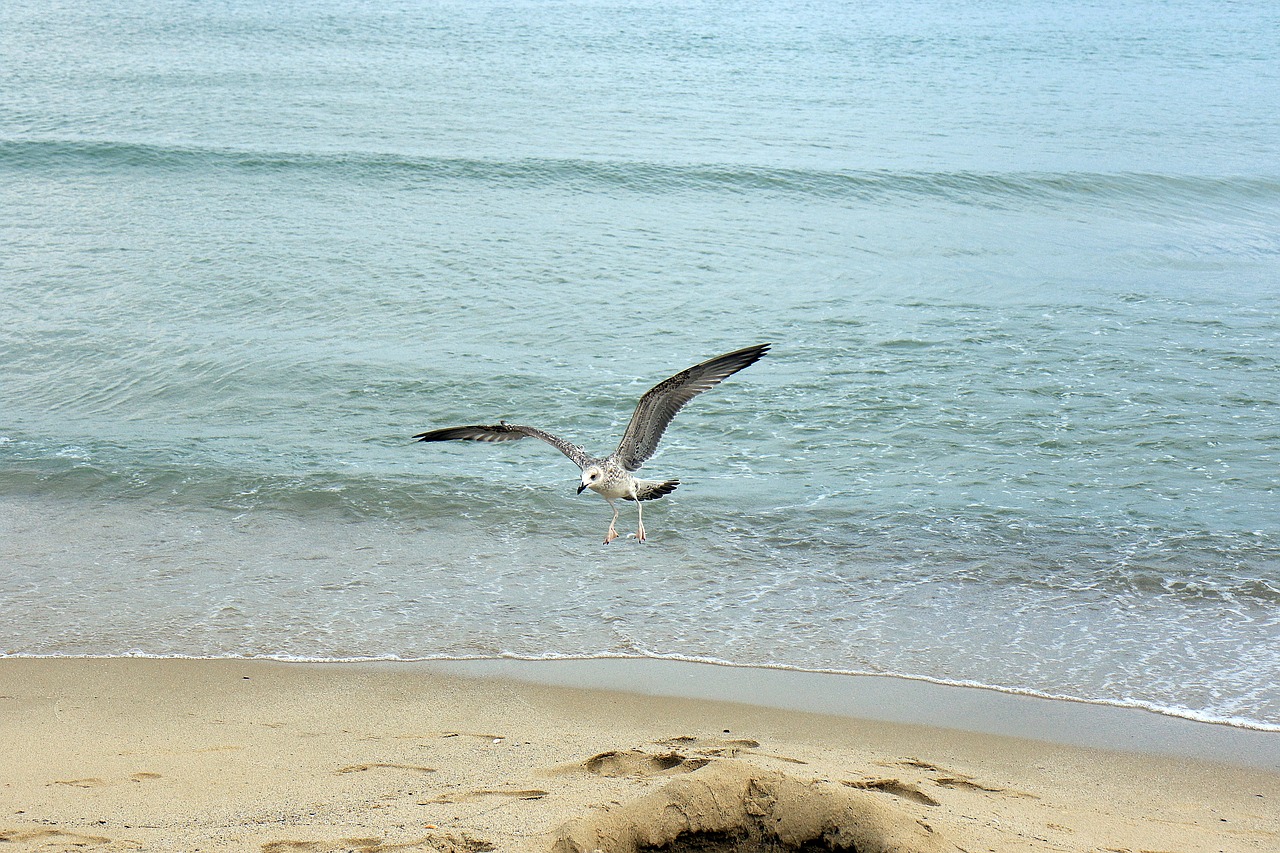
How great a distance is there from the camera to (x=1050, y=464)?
9227 millimetres

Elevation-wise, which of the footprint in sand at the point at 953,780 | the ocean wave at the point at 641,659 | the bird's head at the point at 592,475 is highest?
the bird's head at the point at 592,475

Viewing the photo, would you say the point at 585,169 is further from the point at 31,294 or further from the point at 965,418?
the point at 965,418

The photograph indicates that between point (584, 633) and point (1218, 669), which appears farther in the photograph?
point (584, 633)

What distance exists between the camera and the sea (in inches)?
269

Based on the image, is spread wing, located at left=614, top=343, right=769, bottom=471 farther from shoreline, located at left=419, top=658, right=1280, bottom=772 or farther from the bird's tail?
shoreline, located at left=419, top=658, right=1280, bottom=772

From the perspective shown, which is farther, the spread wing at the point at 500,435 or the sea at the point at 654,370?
the sea at the point at 654,370

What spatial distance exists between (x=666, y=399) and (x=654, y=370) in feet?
17.8

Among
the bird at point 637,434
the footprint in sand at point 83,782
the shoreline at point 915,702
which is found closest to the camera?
the footprint in sand at point 83,782

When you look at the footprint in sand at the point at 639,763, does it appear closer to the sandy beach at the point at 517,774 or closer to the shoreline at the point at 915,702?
the sandy beach at the point at 517,774

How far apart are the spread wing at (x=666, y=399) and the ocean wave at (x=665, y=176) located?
517 inches

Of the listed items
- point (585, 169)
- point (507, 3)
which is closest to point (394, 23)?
point (507, 3)

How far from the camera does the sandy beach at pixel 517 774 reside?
4191 mm

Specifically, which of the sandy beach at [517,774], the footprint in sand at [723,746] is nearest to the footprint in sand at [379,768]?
the sandy beach at [517,774]

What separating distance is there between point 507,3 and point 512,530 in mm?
35719
